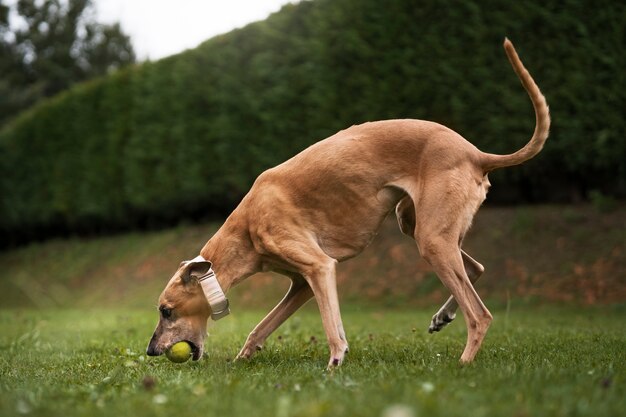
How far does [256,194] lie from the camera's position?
5.55 metres

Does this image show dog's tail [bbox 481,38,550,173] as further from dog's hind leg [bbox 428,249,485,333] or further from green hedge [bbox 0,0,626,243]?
green hedge [bbox 0,0,626,243]

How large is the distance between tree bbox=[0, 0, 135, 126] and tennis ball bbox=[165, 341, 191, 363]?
33.5 metres

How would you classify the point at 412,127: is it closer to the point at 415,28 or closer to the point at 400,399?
the point at 400,399

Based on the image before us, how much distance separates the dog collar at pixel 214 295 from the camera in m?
5.24

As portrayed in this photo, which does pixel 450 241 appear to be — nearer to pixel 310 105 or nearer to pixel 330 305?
pixel 330 305

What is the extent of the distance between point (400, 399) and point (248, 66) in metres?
13.1

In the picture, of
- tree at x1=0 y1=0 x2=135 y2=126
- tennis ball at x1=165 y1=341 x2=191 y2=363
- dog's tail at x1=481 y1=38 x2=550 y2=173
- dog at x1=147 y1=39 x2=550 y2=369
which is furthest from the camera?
tree at x1=0 y1=0 x2=135 y2=126

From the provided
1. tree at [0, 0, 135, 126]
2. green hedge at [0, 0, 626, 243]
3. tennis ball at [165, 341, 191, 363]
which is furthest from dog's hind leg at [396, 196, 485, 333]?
tree at [0, 0, 135, 126]

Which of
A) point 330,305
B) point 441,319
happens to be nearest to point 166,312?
point 330,305

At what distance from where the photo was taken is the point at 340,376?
4.00m

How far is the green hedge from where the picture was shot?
10.6m

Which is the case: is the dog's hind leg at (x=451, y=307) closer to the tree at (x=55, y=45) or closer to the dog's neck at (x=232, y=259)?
the dog's neck at (x=232, y=259)

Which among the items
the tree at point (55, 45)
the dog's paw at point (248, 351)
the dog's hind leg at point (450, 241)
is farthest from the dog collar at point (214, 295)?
the tree at point (55, 45)

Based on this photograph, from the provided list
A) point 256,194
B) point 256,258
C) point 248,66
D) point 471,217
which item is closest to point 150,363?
point 256,258
